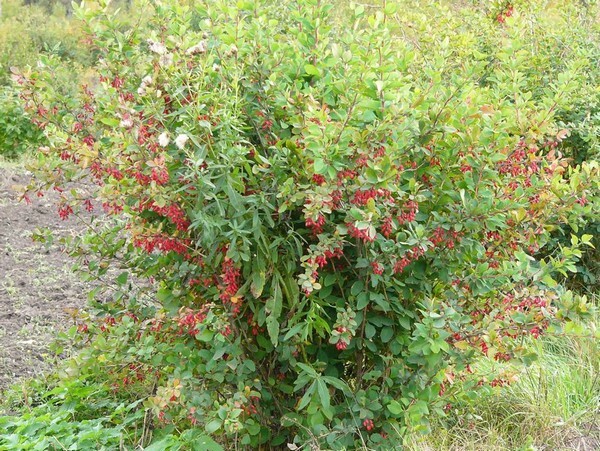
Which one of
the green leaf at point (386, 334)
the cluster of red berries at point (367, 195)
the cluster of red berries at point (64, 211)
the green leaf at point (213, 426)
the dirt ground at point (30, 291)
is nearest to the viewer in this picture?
the cluster of red berries at point (367, 195)

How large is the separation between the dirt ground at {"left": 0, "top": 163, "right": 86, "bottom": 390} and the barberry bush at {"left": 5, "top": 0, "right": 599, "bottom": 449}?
2.89ft

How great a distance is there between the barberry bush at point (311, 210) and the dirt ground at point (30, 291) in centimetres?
88

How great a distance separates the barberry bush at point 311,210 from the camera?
2.75 meters

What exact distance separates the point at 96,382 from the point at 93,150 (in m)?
1.49

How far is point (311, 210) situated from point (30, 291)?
3468mm

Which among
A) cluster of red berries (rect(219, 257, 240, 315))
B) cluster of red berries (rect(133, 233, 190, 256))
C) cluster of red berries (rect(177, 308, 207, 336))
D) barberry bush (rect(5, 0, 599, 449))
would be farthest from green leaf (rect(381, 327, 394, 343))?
cluster of red berries (rect(133, 233, 190, 256))

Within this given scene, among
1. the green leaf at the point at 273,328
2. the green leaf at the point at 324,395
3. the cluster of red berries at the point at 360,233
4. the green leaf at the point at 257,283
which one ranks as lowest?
the green leaf at the point at 324,395

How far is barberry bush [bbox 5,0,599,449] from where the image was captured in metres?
2.75

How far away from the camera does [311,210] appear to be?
2.61 m

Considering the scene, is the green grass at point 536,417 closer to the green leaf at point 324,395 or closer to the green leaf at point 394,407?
the green leaf at point 394,407

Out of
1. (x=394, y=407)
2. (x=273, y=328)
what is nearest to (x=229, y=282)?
(x=273, y=328)

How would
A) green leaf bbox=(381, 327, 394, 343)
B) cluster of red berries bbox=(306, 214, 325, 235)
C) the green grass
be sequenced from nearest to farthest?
cluster of red berries bbox=(306, 214, 325, 235) → green leaf bbox=(381, 327, 394, 343) → the green grass

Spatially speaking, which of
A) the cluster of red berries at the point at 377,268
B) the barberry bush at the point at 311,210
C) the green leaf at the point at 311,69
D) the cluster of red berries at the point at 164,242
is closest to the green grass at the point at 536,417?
the barberry bush at the point at 311,210

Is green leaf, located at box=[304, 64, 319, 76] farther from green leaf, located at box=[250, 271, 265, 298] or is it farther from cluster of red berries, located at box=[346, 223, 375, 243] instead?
green leaf, located at box=[250, 271, 265, 298]
